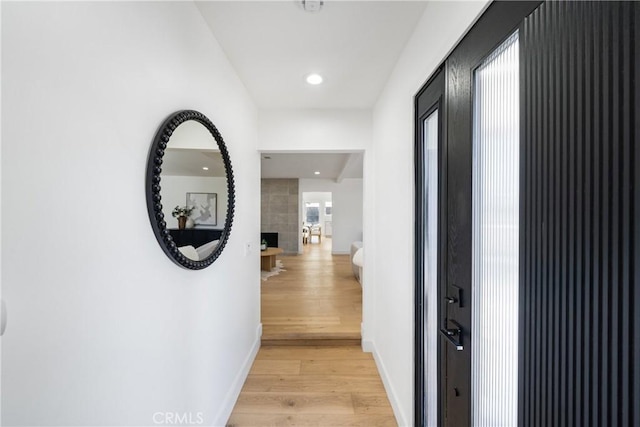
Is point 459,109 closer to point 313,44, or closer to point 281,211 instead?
point 313,44

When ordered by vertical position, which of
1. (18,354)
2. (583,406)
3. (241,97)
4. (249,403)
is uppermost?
(241,97)

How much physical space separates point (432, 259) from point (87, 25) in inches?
62.4

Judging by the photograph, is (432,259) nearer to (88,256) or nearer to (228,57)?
(88,256)

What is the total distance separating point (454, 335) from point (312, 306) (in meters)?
2.86

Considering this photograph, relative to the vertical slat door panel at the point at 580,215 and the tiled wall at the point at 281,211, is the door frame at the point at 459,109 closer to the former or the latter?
the vertical slat door panel at the point at 580,215

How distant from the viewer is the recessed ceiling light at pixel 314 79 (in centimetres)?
204

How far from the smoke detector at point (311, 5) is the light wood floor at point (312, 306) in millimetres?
2772

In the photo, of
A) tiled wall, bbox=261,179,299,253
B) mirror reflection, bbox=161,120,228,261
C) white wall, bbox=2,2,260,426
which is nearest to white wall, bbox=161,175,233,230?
mirror reflection, bbox=161,120,228,261

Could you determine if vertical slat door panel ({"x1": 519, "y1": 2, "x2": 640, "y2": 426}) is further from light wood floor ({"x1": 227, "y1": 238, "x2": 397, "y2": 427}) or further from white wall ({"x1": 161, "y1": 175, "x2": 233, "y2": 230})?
light wood floor ({"x1": 227, "y1": 238, "x2": 397, "y2": 427})

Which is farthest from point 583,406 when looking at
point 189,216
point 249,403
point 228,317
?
point 249,403

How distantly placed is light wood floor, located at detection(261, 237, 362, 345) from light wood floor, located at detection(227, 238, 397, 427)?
0.03ft

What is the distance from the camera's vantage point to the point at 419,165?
151 cm

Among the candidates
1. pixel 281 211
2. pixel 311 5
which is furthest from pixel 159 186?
pixel 281 211

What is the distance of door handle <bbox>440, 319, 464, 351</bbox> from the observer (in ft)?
3.46
